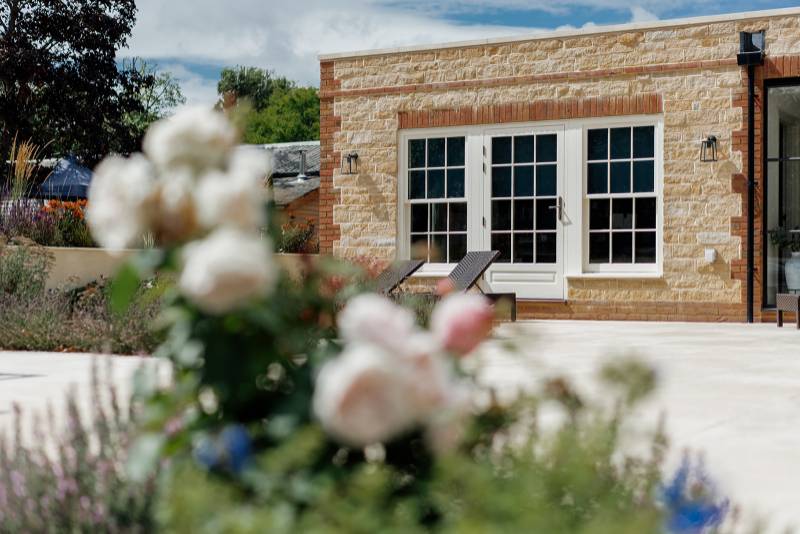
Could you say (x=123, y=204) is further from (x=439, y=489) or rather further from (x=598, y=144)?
(x=598, y=144)

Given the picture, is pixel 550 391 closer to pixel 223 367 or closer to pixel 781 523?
pixel 223 367

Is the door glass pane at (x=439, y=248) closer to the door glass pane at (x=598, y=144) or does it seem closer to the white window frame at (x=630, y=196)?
the white window frame at (x=630, y=196)

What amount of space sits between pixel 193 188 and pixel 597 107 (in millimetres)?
11803

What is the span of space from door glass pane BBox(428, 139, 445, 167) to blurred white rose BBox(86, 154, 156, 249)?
40.6 feet

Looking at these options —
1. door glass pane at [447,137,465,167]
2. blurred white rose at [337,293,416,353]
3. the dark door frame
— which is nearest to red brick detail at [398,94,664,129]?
door glass pane at [447,137,465,167]

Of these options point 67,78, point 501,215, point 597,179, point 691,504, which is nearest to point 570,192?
point 597,179

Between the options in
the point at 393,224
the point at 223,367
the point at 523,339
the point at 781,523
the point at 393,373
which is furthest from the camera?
the point at 393,224

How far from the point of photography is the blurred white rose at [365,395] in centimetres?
149

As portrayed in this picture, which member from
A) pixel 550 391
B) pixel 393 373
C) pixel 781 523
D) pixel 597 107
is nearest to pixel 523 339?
pixel 550 391

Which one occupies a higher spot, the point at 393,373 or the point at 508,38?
the point at 508,38

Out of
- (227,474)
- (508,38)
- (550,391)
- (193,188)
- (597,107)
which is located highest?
(508,38)

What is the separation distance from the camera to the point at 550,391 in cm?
197

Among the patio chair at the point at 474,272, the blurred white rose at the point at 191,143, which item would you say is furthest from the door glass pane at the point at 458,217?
the blurred white rose at the point at 191,143

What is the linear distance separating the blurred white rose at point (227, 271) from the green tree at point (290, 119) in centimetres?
5105
